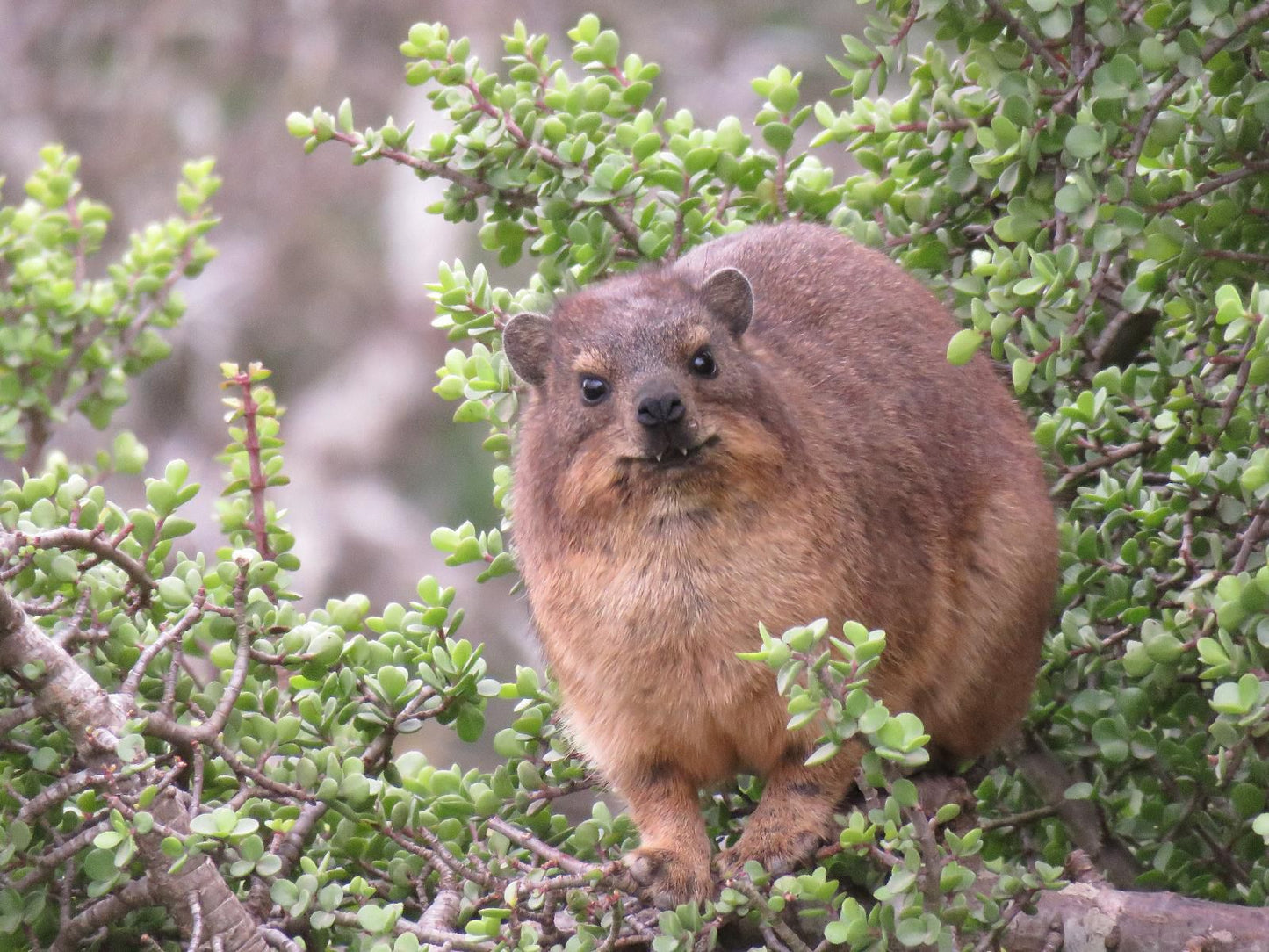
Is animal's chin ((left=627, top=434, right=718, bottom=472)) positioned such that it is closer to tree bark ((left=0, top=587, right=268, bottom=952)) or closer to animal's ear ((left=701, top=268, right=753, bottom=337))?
animal's ear ((left=701, top=268, right=753, bottom=337))

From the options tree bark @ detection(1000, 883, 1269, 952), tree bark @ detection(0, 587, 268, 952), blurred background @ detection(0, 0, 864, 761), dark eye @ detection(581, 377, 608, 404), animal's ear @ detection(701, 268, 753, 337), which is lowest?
tree bark @ detection(1000, 883, 1269, 952)

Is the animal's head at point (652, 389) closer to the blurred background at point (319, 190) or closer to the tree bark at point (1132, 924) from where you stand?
the tree bark at point (1132, 924)

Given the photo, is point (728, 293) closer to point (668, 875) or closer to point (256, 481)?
point (256, 481)

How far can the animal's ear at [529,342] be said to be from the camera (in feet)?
15.6

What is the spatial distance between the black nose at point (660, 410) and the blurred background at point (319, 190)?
969 centimetres

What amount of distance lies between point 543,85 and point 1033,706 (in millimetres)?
2543

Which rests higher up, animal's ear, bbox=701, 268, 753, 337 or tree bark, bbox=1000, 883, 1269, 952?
animal's ear, bbox=701, 268, 753, 337

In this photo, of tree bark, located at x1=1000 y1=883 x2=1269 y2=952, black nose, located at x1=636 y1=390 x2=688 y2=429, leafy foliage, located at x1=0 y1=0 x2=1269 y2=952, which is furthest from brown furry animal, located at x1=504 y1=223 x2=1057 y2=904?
tree bark, located at x1=1000 y1=883 x2=1269 y2=952

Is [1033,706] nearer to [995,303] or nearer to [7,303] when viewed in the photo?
[995,303]

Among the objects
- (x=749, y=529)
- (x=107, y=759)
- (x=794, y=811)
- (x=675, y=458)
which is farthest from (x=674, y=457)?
(x=107, y=759)

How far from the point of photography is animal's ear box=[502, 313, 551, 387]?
187 inches

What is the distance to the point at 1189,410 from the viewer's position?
4.14m

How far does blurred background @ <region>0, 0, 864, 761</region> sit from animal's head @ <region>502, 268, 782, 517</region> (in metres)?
9.24

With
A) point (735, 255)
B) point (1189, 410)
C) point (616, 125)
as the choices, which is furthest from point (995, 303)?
point (616, 125)
